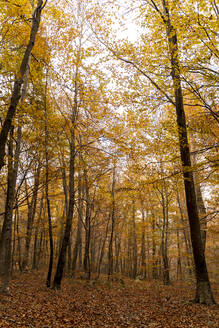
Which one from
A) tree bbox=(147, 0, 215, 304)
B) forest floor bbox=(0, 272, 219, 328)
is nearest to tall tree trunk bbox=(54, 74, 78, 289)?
forest floor bbox=(0, 272, 219, 328)

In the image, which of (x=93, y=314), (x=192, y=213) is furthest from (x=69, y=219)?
(x=192, y=213)

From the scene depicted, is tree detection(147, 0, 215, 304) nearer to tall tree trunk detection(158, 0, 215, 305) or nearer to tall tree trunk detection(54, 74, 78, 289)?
tall tree trunk detection(158, 0, 215, 305)

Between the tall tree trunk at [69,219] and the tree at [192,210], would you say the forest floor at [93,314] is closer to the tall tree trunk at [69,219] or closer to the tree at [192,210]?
the tree at [192,210]

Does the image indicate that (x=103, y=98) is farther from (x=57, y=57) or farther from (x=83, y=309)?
(x=83, y=309)

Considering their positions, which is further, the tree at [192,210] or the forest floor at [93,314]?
the tree at [192,210]

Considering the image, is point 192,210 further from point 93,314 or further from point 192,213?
point 93,314

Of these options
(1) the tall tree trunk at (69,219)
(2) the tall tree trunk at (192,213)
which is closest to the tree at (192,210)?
(2) the tall tree trunk at (192,213)

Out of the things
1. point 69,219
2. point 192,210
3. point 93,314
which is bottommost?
point 93,314

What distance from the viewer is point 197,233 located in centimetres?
724

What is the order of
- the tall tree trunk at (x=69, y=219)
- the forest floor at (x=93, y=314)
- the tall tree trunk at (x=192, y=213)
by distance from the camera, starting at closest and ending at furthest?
the forest floor at (x=93, y=314) → the tall tree trunk at (x=192, y=213) → the tall tree trunk at (x=69, y=219)

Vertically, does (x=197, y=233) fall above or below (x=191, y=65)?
below

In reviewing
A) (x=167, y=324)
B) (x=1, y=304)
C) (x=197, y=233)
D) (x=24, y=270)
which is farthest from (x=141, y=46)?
(x=24, y=270)

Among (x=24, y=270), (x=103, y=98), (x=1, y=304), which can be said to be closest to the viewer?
(x=1, y=304)

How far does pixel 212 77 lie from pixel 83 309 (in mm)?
7623
